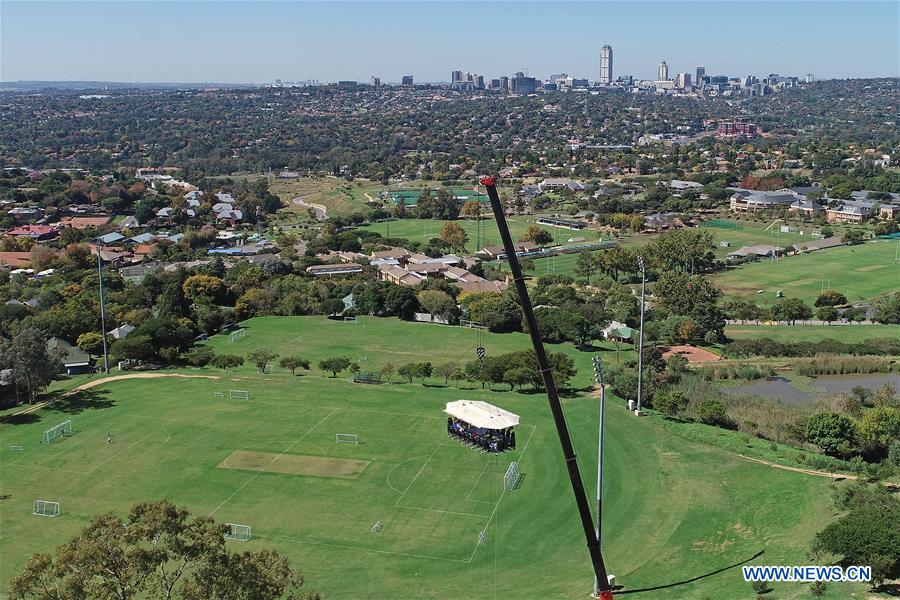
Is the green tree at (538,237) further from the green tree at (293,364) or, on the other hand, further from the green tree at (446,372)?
the green tree at (446,372)

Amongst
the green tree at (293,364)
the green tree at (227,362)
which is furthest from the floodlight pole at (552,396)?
the green tree at (227,362)

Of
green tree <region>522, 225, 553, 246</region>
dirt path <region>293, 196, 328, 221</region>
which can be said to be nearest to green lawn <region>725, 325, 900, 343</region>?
green tree <region>522, 225, 553, 246</region>

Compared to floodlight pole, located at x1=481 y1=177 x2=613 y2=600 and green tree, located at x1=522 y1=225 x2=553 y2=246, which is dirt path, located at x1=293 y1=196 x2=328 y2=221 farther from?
floodlight pole, located at x1=481 y1=177 x2=613 y2=600

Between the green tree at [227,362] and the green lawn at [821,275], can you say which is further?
the green lawn at [821,275]

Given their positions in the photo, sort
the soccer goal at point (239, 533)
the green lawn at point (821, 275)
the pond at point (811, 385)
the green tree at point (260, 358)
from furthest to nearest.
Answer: the green lawn at point (821, 275) < the green tree at point (260, 358) < the pond at point (811, 385) < the soccer goal at point (239, 533)

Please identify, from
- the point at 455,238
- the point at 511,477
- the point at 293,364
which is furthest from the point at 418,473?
the point at 455,238

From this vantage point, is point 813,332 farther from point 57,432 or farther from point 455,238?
point 57,432

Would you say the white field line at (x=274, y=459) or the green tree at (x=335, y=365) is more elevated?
the green tree at (x=335, y=365)

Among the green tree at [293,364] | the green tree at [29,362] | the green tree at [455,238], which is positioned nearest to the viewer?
the green tree at [29,362]
